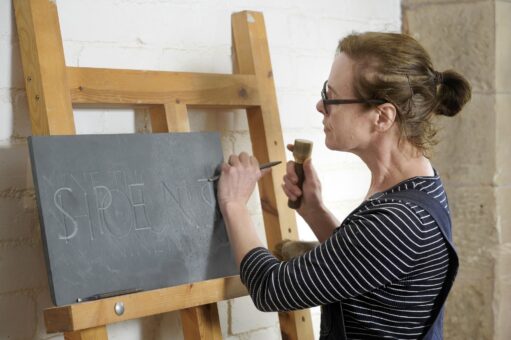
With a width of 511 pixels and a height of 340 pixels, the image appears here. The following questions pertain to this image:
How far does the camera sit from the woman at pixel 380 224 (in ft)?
4.85

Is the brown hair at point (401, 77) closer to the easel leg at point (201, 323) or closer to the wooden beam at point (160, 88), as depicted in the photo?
the wooden beam at point (160, 88)

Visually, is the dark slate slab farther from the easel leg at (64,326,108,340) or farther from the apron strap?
the apron strap

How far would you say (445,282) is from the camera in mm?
1580

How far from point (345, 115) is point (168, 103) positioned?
455 millimetres

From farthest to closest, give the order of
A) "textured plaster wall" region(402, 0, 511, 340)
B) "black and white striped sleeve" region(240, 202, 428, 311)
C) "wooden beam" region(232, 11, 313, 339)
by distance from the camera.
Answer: "textured plaster wall" region(402, 0, 511, 340) < "wooden beam" region(232, 11, 313, 339) < "black and white striped sleeve" region(240, 202, 428, 311)

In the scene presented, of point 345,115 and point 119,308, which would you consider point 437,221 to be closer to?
point 345,115

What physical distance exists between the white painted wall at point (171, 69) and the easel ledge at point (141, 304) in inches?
9.7

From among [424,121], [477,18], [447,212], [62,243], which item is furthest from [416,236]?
[477,18]

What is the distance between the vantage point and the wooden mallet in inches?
72.0

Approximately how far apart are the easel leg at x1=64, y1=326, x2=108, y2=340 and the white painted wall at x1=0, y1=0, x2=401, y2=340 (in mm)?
219

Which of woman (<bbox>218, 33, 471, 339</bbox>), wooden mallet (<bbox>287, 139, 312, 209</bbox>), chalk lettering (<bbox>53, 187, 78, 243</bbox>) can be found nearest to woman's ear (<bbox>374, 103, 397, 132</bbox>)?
woman (<bbox>218, 33, 471, 339</bbox>)

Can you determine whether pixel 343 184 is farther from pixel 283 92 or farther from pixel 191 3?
pixel 191 3

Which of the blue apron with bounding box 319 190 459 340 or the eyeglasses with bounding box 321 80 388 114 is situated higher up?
the eyeglasses with bounding box 321 80 388 114

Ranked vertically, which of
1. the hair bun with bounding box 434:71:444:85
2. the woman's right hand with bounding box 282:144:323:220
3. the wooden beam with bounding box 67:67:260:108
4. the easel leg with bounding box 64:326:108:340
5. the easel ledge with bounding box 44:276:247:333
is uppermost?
the wooden beam with bounding box 67:67:260:108
